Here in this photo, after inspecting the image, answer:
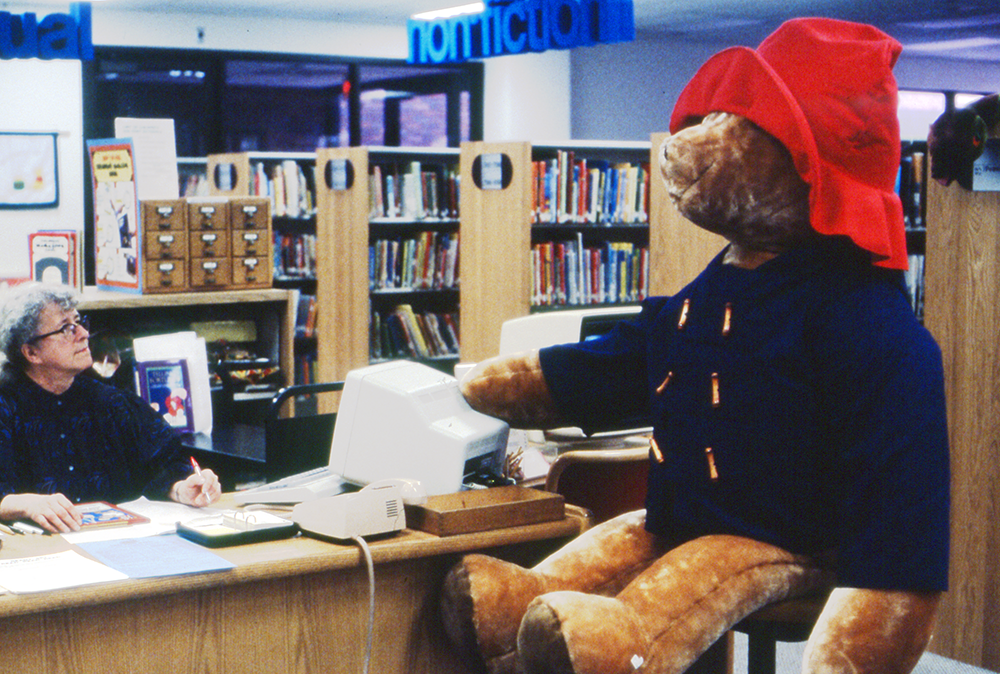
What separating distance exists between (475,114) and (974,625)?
7.04 meters

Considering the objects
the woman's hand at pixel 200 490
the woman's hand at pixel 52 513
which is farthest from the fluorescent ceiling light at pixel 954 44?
the woman's hand at pixel 52 513

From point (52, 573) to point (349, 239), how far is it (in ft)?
14.6

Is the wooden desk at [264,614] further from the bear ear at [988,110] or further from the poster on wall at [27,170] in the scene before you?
the poster on wall at [27,170]

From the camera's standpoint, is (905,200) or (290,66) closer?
(905,200)

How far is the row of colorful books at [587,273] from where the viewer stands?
559 centimetres

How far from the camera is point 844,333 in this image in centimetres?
157

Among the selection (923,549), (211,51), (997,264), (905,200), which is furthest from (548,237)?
(923,549)

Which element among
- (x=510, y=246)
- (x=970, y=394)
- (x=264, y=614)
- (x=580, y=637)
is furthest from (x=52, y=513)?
(x=510, y=246)

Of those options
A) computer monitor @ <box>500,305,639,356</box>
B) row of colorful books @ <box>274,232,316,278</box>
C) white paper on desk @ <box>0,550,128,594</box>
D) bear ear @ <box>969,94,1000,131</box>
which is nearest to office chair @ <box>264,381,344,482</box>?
computer monitor @ <box>500,305,639,356</box>

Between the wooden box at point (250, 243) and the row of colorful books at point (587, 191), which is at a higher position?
the row of colorful books at point (587, 191)

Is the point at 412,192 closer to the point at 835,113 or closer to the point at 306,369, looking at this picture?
the point at 306,369

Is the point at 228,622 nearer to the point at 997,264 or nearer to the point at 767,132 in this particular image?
the point at 767,132

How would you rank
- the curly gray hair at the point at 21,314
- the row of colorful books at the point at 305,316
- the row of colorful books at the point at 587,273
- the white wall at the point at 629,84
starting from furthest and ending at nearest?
the white wall at the point at 629,84, the row of colorful books at the point at 305,316, the row of colorful books at the point at 587,273, the curly gray hair at the point at 21,314

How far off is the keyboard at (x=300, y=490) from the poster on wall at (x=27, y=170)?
6368mm
